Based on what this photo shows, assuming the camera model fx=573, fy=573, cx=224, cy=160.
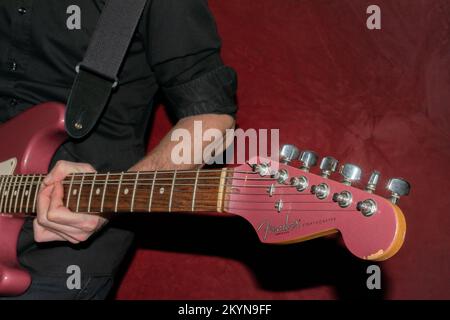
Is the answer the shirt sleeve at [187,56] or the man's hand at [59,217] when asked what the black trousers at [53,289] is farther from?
the shirt sleeve at [187,56]

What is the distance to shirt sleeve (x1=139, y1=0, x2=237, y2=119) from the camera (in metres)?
1.00

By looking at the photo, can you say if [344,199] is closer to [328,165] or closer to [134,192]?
[328,165]

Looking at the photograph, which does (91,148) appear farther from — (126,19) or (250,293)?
(250,293)

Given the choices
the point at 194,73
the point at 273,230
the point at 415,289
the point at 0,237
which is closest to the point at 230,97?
the point at 194,73

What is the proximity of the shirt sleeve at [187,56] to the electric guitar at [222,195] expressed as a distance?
20cm

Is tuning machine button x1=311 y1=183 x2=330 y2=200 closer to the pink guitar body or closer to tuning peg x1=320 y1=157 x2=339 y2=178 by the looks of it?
tuning peg x1=320 y1=157 x2=339 y2=178

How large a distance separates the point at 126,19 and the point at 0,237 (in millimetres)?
456

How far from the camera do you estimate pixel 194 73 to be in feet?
3.36

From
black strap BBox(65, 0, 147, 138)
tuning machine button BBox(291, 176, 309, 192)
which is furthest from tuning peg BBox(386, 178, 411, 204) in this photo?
black strap BBox(65, 0, 147, 138)

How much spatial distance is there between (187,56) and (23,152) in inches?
14.2

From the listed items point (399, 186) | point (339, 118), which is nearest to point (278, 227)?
point (399, 186)

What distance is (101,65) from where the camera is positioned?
1.04 meters

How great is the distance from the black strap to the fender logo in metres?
0.44

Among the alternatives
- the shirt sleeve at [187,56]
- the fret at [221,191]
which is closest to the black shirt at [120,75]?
the shirt sleeve at [187,56]
